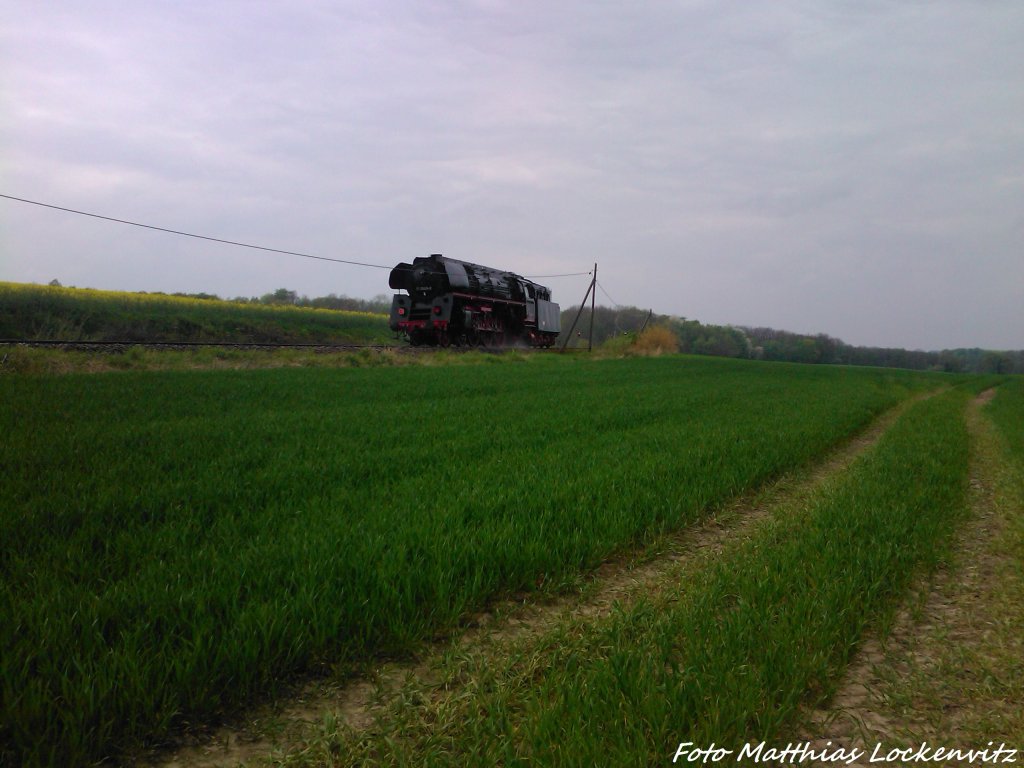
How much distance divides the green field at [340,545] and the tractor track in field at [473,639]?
103mm

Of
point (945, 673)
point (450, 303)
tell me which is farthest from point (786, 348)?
point (945, 673)

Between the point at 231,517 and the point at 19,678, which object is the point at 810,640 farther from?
the point at 231,517

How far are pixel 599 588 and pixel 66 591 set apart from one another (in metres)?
2.90

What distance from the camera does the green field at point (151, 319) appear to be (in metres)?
19.2

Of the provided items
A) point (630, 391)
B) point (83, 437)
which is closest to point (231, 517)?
point (83, 437)

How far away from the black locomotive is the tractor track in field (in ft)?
66.8

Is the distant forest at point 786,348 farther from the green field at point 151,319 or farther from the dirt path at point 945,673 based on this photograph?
the dirt path at point 945,673

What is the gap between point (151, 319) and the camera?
24078 mm

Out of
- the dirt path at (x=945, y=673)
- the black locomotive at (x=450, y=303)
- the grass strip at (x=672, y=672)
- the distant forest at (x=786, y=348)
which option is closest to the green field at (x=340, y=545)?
the grass strip at (x=672, y=672)

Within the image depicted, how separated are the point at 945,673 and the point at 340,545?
3278 mm

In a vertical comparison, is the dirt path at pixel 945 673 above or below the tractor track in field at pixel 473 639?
above

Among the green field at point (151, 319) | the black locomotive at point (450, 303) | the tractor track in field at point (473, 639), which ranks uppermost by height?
the black locomotive at point (450, 303)

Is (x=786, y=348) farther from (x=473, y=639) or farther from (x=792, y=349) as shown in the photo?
(x=473, y=639)

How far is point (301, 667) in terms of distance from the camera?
103 inches
